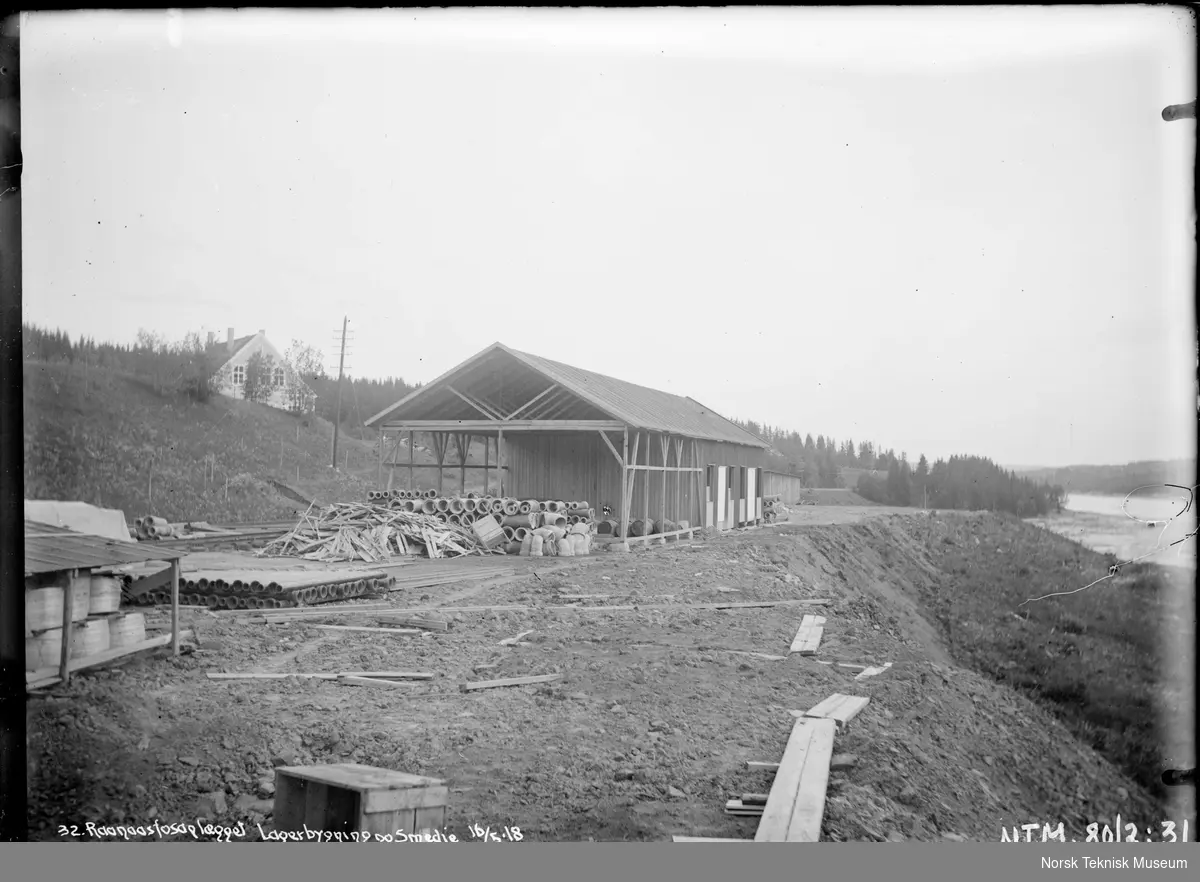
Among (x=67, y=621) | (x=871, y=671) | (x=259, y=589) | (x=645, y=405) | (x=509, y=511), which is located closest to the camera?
(x=67, y=621)

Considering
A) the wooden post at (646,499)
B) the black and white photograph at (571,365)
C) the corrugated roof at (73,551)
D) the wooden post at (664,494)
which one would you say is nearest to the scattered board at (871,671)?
the black and white photograph at (571,365)

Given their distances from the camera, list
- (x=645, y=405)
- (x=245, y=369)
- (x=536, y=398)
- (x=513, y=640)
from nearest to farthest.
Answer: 1. (x=245, y=369)
2. (x=513, y=640)
3. (x=645, y=405)
4. (x=536, y=398)

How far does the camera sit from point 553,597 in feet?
22.8

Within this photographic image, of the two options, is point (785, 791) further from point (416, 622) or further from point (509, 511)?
point (509, 511)

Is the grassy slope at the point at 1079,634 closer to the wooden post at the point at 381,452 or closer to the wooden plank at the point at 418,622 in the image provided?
the wooden plank at the point at 418,622

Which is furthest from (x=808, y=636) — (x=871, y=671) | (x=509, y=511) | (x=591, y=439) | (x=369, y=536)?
(x=591, y=439)

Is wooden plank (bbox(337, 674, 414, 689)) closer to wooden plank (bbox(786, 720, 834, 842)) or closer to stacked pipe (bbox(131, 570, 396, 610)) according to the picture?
stacked pipe (bbox(131, 570, 396, 610))

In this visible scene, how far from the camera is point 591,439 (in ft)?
39.8

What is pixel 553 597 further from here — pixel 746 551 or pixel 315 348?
pixel 315 348

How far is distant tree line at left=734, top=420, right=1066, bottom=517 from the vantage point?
18.3 ft

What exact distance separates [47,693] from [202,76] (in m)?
4.14

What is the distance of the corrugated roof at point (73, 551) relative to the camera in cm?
463

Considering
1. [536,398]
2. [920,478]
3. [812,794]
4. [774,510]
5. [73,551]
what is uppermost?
[536,398]

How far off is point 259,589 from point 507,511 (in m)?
4.99
